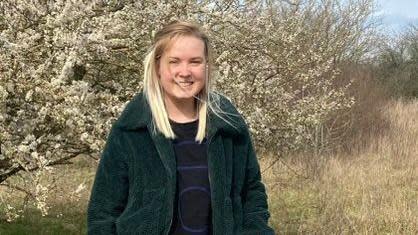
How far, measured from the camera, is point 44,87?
4.13 m

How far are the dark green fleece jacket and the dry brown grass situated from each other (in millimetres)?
5295

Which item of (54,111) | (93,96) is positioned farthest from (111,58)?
(54,111)

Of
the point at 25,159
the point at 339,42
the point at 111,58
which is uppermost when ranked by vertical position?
the point at 339,42

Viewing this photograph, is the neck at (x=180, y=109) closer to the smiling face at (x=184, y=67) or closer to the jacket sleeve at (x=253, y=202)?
the smiling face at (x=184, y=67)

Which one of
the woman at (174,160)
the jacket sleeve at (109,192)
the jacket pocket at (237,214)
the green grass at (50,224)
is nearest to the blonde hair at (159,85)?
the woman at (174,160)

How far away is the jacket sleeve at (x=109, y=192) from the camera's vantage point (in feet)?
7.18

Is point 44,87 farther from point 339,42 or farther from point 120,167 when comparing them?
point 339,42

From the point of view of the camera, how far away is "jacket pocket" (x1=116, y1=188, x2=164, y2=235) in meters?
2.15

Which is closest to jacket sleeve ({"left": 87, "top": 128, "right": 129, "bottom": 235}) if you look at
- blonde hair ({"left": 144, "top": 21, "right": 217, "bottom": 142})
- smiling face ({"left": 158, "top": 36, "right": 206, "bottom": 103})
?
blonde hair ({"left": 144, "top": 21, "right": 217, "bottom": 142})

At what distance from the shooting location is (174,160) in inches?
85.0

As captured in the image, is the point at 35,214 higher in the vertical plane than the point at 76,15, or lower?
lower

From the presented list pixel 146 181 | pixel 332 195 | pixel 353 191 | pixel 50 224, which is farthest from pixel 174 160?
pixel 353 191

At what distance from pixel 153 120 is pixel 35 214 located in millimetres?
6540

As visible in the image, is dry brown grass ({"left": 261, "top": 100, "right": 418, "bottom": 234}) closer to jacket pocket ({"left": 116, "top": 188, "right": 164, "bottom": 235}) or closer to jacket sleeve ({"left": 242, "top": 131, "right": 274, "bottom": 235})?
jacket sleeve ({"left": 242, "top": 131, "right": 274, "bottom": 235})
